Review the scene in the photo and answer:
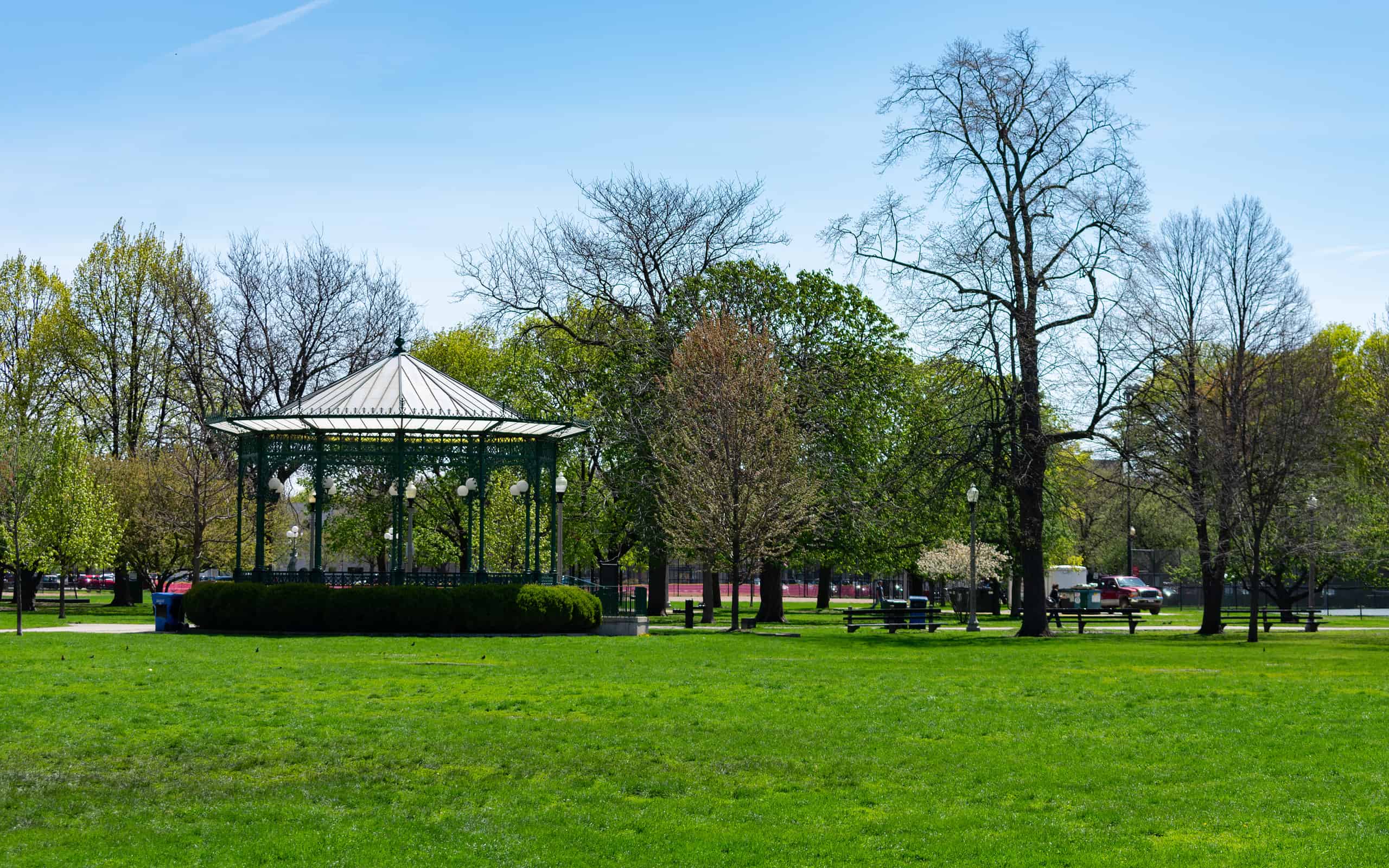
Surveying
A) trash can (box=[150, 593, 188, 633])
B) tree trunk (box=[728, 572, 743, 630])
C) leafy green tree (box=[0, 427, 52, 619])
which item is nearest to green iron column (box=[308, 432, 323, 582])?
trash can (box=[150, 593, 188, 633])

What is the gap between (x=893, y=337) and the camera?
38.7 m

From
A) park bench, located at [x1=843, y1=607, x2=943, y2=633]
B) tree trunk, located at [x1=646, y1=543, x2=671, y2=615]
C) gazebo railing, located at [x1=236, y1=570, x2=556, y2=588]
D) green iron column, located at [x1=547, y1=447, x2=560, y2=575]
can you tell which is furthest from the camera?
tree trunk, located at [x1=646, y1=543, x2=671, y2=615]

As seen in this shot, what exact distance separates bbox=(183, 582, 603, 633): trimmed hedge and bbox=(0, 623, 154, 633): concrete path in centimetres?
167

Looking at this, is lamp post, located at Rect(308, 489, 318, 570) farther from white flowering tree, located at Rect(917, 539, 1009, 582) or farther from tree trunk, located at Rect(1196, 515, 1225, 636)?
white flowering tree, located at Rect(917, 539, 1009, 582)

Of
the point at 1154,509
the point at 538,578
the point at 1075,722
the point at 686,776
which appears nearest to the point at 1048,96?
the point at 538,578

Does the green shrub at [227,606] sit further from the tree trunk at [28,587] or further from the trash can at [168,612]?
the tree trunk at [28,587]

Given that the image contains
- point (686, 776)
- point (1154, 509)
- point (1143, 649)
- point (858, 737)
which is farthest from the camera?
point (1154, 509)

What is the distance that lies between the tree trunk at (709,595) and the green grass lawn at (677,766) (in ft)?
62.7

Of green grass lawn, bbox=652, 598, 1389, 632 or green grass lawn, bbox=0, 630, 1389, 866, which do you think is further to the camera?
green grass lawn, bbox=652, 598, 1389, 632

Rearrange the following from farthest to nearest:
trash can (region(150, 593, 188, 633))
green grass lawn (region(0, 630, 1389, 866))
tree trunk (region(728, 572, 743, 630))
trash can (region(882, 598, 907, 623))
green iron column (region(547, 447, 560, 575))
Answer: trash can (region(882, 598, 907, 623)), green iron column (region(547, 447, 560, 575)), tree trunk (region(728, 572, 743, 630)), trash can (region(150, 593, 188, 633)), green grass lawn (region(0, 630, 1389, 866))

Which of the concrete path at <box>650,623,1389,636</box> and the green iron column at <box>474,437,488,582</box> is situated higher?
the green iron column at <box>474,437,488,582</box>

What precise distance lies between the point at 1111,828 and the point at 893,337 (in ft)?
101

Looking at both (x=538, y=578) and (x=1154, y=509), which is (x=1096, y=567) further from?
(x=538, y=578)

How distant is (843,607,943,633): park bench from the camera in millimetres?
32781
